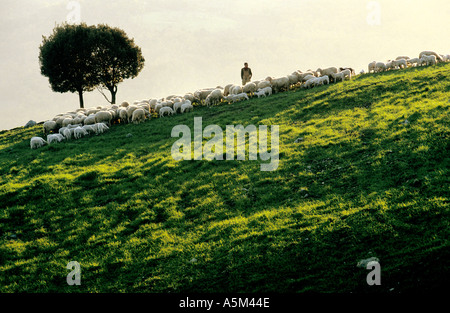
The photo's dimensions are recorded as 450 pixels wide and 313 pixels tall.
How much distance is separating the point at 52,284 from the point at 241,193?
25.6ft

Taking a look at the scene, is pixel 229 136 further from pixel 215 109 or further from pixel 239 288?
pixel 239 288

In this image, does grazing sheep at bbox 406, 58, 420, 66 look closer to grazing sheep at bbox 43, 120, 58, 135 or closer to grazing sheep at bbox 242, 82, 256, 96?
grazing sheep at bbox 242, 82, 256, 96

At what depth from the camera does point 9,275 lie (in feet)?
42.5

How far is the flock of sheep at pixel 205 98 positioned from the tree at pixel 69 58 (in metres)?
19.5

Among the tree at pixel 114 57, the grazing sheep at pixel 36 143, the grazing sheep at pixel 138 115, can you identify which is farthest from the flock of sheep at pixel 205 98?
the tree at pixel 114 57

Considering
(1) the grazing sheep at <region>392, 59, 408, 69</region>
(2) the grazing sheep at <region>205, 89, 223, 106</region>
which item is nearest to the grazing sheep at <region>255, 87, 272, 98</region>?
(2) the grazing sheep at <region>205, 89, 223, 106</region>

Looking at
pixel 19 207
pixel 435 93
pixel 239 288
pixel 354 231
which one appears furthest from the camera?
pixel 435 93

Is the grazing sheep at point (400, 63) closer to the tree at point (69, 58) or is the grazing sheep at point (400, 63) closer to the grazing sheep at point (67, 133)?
the grazing sheep at point (67, 133)

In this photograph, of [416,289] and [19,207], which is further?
[19,207]

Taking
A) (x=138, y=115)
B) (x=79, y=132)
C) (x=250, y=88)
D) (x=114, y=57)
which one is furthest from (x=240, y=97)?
(x=114, y=57)

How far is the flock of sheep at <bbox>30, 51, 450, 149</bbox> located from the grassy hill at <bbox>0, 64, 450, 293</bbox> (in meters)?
8.37

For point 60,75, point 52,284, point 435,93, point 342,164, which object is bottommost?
point 52,284

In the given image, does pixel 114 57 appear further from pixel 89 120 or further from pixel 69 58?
pixel 89 120
